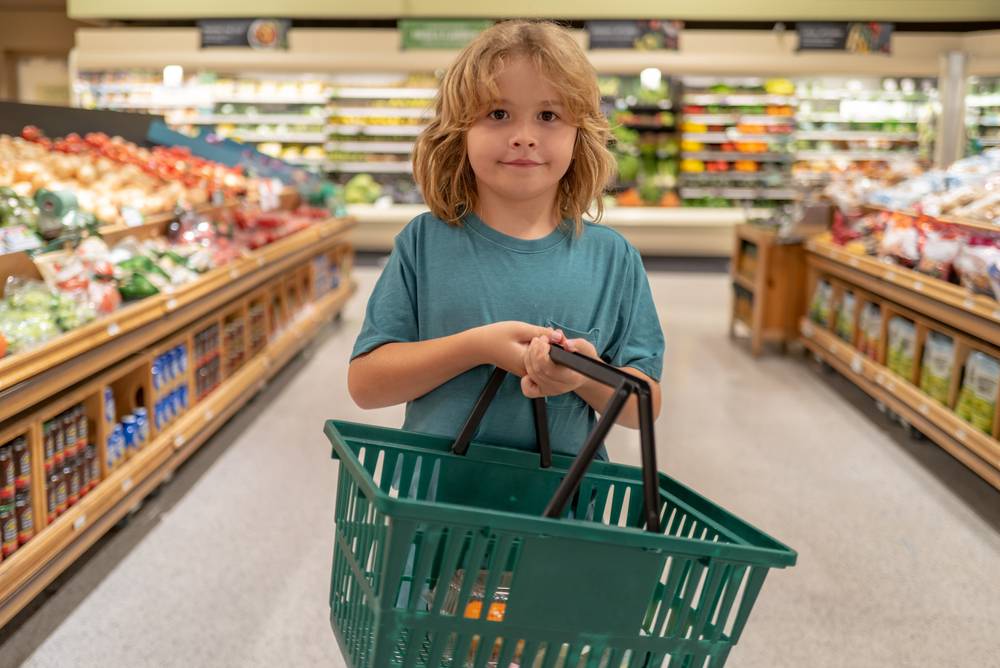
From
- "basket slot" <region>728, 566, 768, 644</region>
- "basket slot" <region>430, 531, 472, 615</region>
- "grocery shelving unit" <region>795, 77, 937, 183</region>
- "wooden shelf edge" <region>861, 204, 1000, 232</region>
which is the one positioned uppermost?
"grocery shelving unit" <region>795, 77, 937, 183</region>

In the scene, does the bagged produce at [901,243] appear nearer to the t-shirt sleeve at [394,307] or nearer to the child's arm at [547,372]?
the t-shirt sleeve at [394,307]

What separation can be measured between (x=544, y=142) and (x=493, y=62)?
12 cm

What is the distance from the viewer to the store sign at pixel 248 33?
429 inches

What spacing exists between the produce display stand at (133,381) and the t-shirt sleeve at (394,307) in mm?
1469

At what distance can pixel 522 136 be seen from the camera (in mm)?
1270

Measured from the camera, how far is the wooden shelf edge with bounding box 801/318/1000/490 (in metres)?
3.70

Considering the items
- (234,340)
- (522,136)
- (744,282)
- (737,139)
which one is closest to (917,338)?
(744,282)

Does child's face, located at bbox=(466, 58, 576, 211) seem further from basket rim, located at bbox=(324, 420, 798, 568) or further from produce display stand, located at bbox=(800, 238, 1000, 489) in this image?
produce display stand, located at bbox=(800, 238, 1000, 489)

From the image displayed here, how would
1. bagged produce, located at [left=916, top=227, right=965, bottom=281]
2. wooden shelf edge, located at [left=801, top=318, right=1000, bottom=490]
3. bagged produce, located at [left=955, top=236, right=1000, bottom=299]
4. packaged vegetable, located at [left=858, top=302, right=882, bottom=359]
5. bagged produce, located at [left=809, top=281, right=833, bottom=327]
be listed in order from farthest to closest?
bagged produce, located at [left=809, top=281, right=833, bottom=327] < packaged vegetable, located at [left=858, top=302, right=882, bottom=359] < bagged produce, located at [left=916, top=227, right=965, bottom=281] < bagged produce, located at [left=955, top=236, right=1000, bottom=299] < wooden shelf edge, located at [left=801, top=318, right=1000, bottom=490]

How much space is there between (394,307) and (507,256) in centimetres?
17

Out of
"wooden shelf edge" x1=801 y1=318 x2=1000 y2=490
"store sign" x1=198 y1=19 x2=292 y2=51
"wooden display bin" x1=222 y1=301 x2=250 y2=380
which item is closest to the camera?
"wooden shelf edge" x1=801 y1=318 x2=1000 y2=490

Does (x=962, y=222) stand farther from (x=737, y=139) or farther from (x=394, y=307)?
(x=737, y=139)

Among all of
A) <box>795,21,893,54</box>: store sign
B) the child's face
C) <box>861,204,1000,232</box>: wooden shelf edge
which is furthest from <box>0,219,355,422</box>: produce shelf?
<box>795,21,893,54</box>: store sign

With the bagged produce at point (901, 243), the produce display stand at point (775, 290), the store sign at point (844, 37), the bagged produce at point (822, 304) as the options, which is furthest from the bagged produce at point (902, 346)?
the store sign at point (844, 37)
